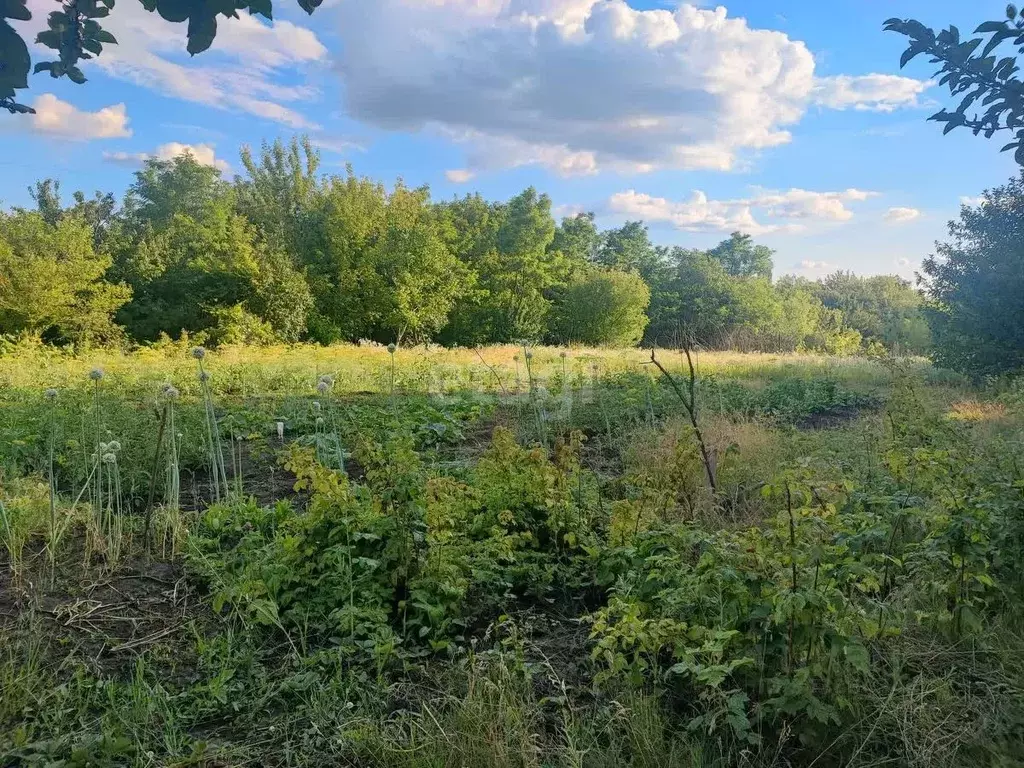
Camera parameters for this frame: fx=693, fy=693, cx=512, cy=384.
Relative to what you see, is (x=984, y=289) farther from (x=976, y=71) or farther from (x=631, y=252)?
(x=631, y=252)

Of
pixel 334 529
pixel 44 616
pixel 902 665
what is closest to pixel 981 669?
pixel 902 665

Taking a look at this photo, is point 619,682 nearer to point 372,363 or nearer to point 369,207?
point 372,363

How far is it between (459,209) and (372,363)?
28179 millimetres

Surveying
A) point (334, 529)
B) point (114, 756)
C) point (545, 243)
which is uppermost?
point (545, 243)

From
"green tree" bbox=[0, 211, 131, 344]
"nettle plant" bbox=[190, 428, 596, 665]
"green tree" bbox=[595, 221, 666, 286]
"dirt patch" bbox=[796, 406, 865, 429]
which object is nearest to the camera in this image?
"nettle plant" bbox=[190, 428, 596, 665]

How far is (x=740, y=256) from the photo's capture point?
61.2 metres

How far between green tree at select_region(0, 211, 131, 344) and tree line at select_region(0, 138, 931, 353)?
0.20 feet

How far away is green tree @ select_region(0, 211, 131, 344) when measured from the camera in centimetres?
2303

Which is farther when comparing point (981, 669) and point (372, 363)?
point (372, 363)

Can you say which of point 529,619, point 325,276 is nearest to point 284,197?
point 325,276

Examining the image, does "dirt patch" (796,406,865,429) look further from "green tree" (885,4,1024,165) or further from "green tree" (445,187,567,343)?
"green tree" (445,187,567,343)

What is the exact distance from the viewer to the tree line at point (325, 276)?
81.3 feet

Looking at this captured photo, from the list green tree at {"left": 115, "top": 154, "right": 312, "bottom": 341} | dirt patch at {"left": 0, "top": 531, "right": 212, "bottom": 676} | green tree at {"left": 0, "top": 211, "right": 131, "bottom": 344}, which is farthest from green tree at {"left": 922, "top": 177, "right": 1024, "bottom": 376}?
green tree at {"left": 0, "top": 211, "right": 131, "bottom": 344}

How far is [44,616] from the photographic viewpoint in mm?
2545
